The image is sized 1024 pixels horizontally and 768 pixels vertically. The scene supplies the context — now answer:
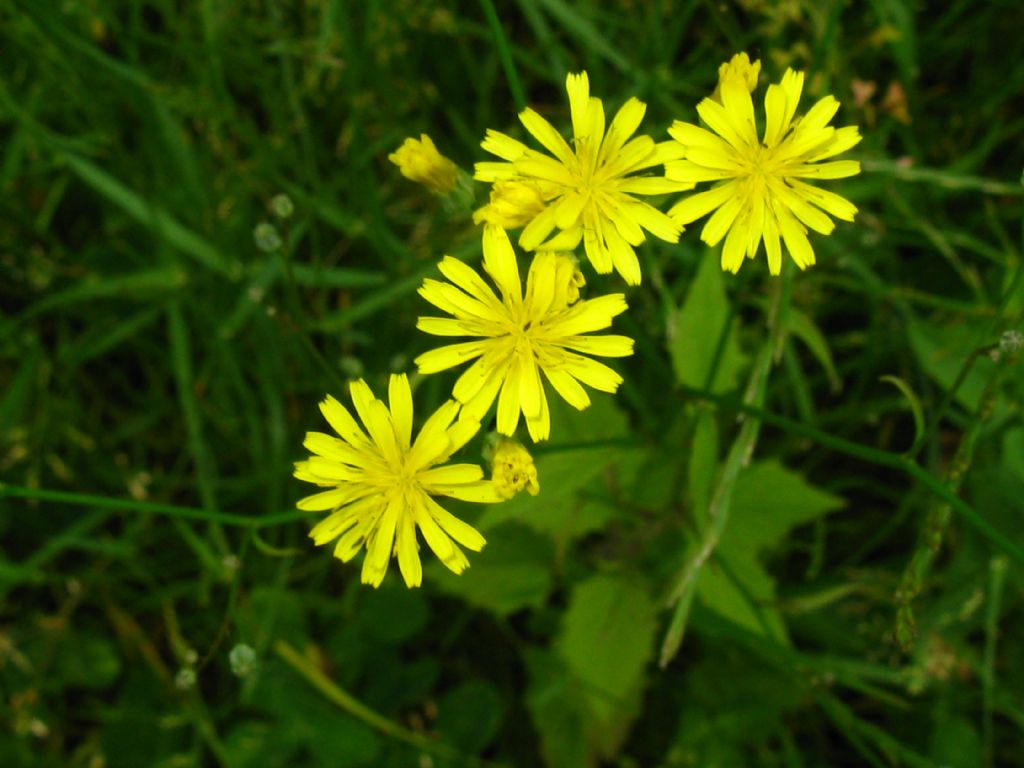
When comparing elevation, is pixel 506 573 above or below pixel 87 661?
above

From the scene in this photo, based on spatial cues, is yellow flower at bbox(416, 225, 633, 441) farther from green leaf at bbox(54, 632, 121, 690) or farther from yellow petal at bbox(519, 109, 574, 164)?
green leaf at bbox(54, 632, 121, 690)

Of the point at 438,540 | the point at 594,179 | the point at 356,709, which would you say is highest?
the point at 594,179

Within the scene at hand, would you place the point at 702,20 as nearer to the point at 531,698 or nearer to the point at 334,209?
the point at 334,209

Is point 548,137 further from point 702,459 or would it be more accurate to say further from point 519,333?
point 702,459

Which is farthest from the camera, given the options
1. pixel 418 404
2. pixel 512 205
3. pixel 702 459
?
pixel 418 404

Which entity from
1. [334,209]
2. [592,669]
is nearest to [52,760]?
[592,669]

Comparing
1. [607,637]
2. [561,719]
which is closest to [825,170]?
[607,637]

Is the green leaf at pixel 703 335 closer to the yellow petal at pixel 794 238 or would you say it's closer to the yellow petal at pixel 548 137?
the yellow petal at pixel 794 238

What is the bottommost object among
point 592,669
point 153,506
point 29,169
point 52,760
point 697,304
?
point 52,760
